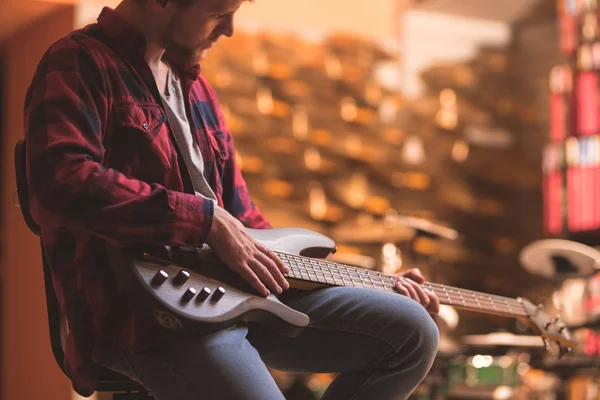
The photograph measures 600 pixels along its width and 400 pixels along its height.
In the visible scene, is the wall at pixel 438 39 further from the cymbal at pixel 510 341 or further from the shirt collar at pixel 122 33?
the shirt collar at pixel 122 33

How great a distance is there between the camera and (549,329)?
76.7 inches

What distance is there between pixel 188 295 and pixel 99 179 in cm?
21

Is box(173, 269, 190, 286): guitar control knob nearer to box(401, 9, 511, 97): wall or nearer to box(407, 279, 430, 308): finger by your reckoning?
box(407, 279, 430, 308): finger

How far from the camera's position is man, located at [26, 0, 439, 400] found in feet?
4.18

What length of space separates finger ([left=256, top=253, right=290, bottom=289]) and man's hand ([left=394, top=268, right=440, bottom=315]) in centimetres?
32

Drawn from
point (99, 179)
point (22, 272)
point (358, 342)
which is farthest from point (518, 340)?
point (99, 179)

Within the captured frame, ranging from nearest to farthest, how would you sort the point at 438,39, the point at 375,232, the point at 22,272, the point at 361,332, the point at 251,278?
the point at 251,278 → the point at 361,332 → the point at 375,232 → the point at 22,272 → the point at 438,39

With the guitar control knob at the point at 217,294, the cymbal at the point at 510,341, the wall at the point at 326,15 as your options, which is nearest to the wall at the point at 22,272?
the wall at the point at 326,15

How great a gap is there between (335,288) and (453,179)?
169 inches

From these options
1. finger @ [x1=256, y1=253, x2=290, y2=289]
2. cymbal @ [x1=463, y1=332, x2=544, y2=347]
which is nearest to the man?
finger @ [x1=256, y1=253, x2=290, y2=289]

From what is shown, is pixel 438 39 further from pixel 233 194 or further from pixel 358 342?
pixel 358 342

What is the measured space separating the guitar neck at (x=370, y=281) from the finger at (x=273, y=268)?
39mm

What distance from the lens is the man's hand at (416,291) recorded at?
65.2 inches

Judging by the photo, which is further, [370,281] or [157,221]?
[370,281]
